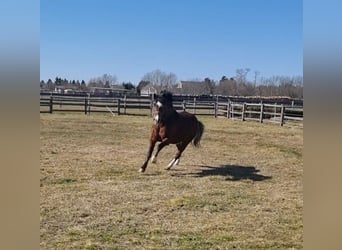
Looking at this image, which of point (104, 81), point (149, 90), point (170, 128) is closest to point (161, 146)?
point (170, 128)

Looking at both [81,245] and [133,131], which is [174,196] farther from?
[133,131]

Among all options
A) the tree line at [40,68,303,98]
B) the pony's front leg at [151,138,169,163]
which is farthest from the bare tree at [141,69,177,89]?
the pony's front leg at [151,138,169,163]

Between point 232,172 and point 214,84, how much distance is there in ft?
3.82

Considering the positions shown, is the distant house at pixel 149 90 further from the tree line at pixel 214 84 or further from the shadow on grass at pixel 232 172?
the shadow on grass at pixel 232 172

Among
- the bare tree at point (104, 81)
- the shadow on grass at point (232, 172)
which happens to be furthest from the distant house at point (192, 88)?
the shadow on grass at point (232, 172)

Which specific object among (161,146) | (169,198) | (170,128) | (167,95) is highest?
(167,95)

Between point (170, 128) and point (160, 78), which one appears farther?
point (170, 128)

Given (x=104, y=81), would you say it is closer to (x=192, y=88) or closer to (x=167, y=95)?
(x=192, y=88)

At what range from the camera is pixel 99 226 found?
1840mm

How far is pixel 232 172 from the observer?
3.15 meters

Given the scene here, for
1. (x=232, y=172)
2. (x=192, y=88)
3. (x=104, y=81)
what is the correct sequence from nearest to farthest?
1. (x=104, y=81)
2. (x=192, y=88)
3. (x=232, y=172)
